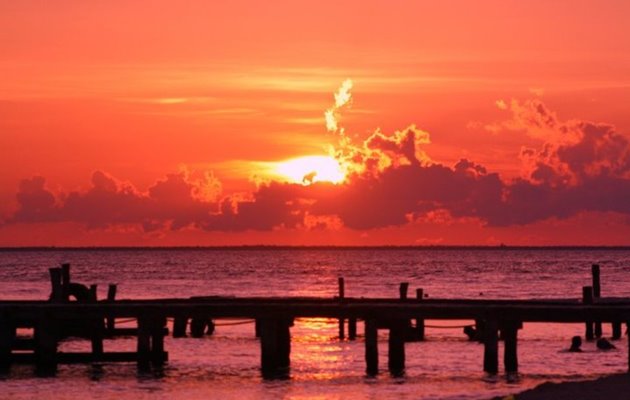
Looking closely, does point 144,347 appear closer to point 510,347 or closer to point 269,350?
point 269,350

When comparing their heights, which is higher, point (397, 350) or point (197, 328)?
point (197, 328)

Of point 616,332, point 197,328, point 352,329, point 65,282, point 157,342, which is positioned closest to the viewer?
point 157,342

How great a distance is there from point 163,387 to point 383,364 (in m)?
9.86

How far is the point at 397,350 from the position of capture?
46.2 metres

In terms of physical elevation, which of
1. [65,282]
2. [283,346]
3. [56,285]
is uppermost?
[65,282]

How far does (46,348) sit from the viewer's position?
4559 cm

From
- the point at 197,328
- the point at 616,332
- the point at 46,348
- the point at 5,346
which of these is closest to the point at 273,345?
the point at 46,348

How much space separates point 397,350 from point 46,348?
11.7 metres

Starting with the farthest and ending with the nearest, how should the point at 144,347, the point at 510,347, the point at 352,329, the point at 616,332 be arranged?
the point at 616,332 < the point at 352,329 < the point at 144,347 < the point at 510,347

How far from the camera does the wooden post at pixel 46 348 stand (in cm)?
4534

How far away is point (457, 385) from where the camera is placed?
4244 cm

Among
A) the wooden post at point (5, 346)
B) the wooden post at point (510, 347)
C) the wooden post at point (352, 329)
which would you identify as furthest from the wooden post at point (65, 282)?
the wooden post at point (510, 347)

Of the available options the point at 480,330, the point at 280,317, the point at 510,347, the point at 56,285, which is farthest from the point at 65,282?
the point at 510,347

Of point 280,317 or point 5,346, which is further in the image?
point 5,346
